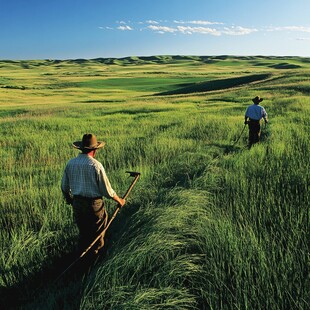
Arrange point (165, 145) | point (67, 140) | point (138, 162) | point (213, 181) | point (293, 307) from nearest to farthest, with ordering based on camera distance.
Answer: point (293, 307) < point (213, 181) < point (138, 162) < point (165, 145) < point (67, 140)

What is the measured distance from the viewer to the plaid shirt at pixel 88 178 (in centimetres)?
507

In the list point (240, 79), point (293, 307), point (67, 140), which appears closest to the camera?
point (293, 307)

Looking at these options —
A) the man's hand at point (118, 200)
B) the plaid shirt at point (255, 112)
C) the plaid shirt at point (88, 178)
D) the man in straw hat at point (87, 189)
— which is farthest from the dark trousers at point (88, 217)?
the plaid shirt at point (255, 112)

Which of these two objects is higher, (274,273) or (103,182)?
(103,182)

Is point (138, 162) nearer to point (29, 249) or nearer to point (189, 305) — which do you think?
point (29, 249)

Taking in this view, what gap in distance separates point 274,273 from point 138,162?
297 inches

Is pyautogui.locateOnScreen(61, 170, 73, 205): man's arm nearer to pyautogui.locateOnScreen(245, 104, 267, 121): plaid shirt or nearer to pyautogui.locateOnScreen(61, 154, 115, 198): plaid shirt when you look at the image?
pyautogui.locateOnScreen(61, 154, 115, 198): plaid shirt

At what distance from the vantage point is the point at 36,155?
1262 centimetres

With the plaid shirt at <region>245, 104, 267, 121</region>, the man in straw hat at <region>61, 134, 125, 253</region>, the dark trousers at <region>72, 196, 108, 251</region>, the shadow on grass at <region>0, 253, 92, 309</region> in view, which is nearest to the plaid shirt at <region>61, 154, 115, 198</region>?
the man in straw hat at <region>61, 134, 125, 253</region>

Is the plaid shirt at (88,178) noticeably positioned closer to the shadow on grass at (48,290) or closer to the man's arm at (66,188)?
the man's arm at (66,188)

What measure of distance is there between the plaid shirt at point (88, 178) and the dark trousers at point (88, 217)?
0.12 meters

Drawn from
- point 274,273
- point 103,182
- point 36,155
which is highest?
point 103,182

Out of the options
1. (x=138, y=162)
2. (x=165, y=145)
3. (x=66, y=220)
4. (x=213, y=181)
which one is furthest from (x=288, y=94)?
(x=66, y=220)

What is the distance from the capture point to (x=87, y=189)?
17.0 ft
